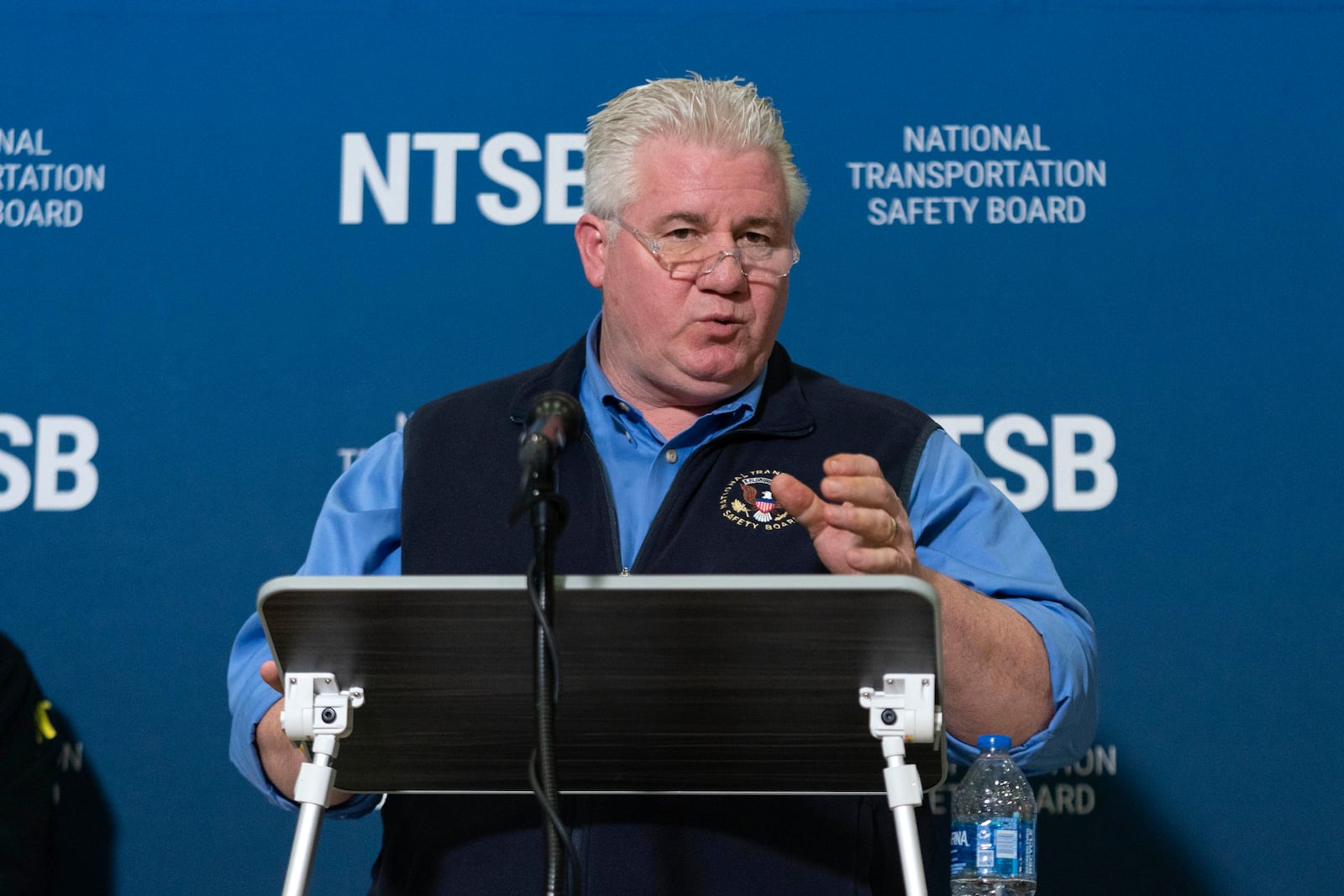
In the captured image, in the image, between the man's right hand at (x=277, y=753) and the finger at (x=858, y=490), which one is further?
the man's right hand at (x=277, y=753)

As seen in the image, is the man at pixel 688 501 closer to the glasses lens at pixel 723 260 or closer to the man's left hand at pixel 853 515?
the glasses lens at pixel 723 260

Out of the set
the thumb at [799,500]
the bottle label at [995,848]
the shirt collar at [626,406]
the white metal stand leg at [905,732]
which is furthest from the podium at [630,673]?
Answer: the bottle label at [995,848]

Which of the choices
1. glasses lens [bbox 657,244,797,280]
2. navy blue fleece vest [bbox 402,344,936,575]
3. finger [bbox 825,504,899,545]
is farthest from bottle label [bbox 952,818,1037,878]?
finger [bbox 825,504,899,545]

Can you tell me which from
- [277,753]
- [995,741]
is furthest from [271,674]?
[995,741]

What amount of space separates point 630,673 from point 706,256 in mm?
934

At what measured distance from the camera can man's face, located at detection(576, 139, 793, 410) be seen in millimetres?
2074

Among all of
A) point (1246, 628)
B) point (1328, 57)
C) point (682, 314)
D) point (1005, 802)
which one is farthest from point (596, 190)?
point (1328, 57)

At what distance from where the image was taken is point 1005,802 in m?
2.69

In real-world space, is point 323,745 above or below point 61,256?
below

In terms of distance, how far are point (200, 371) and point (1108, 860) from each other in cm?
205

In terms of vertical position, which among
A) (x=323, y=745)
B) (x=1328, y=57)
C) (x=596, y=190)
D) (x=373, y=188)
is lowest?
(x=323, y=745)

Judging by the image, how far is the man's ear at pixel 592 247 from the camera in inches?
90.0

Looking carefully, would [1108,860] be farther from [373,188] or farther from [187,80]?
[187,80]

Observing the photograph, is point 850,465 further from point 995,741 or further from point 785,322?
point 785,322
